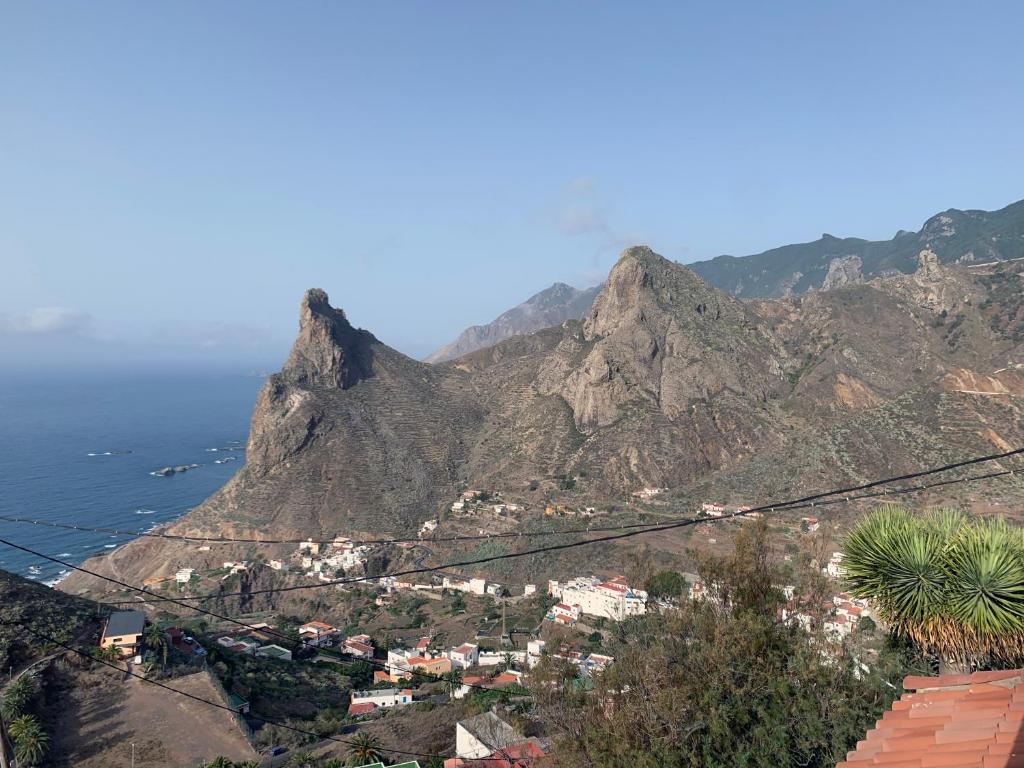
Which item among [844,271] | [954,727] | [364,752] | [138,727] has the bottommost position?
[364,752]

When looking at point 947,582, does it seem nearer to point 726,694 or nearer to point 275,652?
point 726,694

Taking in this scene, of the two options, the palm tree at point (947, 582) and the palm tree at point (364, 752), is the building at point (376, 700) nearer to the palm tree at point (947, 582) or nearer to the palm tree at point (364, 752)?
the palm tree at point (364, 752)

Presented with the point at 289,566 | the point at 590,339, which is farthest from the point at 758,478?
the point at 289,566

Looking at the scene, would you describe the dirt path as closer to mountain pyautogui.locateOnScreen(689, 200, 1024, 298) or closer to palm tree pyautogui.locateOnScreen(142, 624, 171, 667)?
palm tree pyautogui.locateOnScreen(142, 624, 171, 667)

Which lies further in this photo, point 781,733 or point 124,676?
point 124,676

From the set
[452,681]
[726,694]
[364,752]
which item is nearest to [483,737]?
[364,752]

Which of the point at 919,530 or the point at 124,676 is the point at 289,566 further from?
the point at 919,530

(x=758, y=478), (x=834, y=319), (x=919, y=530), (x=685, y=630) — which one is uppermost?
(x=834, y=319)
